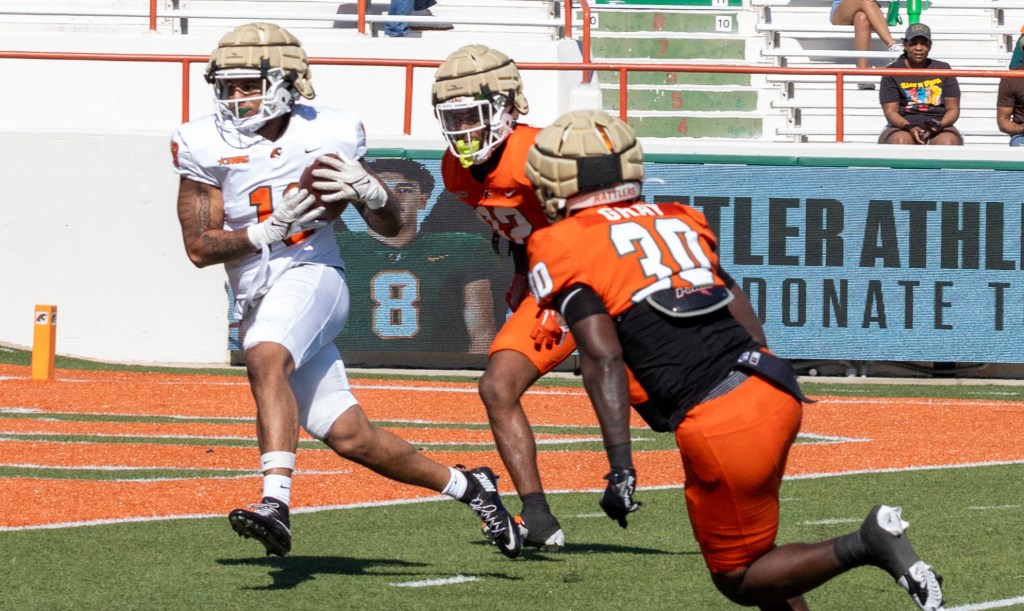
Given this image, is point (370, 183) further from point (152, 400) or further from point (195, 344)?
point (195, 344)

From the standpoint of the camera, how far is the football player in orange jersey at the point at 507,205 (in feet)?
19.6

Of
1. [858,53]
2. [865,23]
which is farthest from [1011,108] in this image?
[865,23]

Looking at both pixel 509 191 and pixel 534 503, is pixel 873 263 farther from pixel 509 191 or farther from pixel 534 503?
pixel 534 503

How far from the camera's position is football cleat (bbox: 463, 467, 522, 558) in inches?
222

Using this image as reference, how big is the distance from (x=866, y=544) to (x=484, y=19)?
12.7 m

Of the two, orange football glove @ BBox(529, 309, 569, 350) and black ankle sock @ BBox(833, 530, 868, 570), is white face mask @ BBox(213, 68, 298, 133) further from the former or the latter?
black ankle sock @ BBox(833, 530, 868, 570)

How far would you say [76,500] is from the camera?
23.1ft

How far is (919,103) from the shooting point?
558 inches

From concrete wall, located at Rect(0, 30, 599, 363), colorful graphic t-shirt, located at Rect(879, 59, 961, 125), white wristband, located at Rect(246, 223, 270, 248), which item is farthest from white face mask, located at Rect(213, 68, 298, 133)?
colorful graphic t-shirt, located at Rect(879, 59, 961, 125)

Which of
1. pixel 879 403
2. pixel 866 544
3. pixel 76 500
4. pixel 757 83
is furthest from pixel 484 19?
pixel 866 544

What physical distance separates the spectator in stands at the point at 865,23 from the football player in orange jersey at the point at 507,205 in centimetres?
1075

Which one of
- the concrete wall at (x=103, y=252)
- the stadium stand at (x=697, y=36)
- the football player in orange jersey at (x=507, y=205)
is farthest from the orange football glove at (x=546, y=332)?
the stadium stand at (x=697, y=36)

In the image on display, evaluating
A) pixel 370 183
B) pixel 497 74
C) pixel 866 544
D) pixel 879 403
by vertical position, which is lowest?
pixel 879 403

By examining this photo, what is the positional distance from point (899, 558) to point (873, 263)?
964 centimetres
